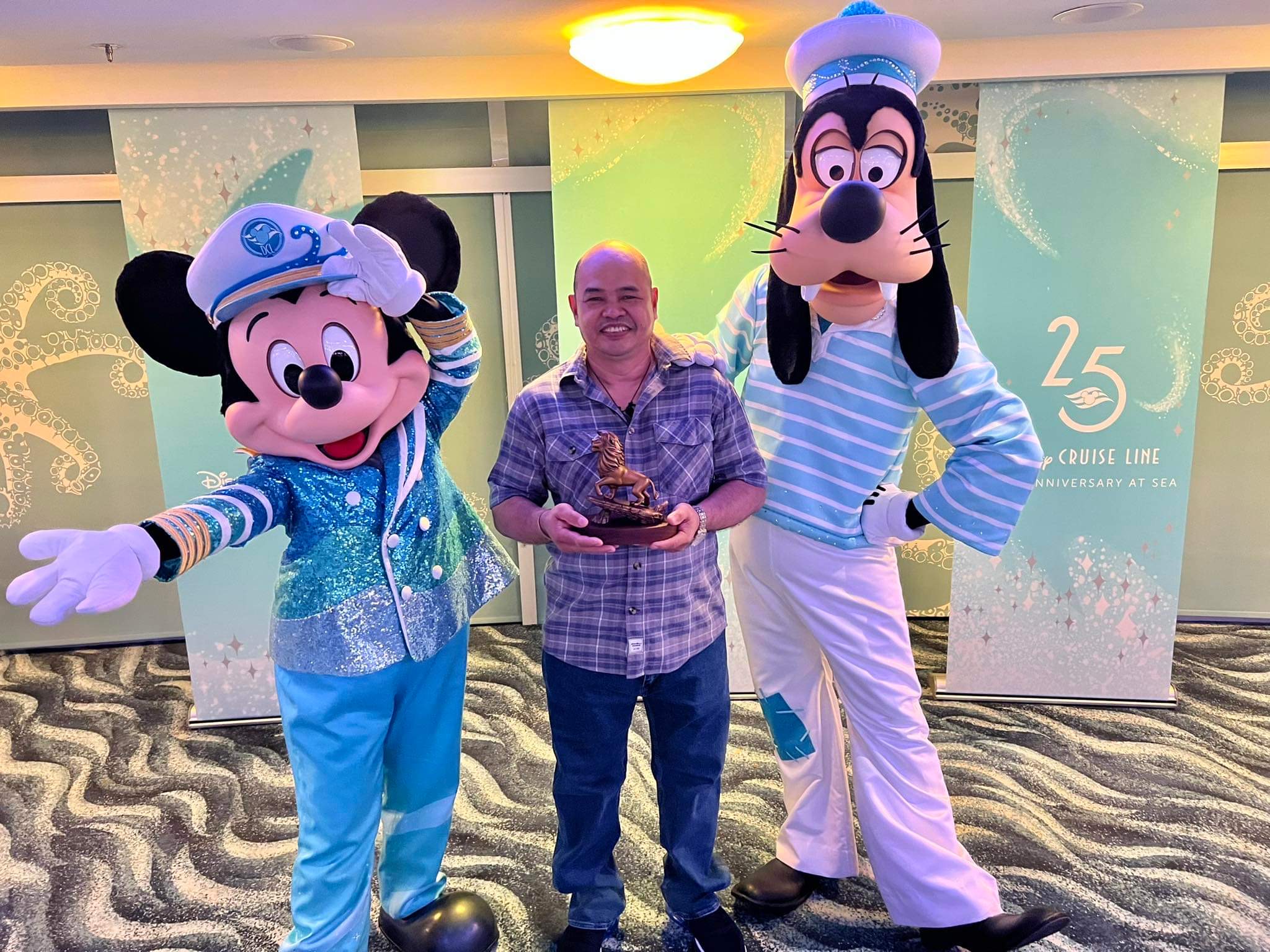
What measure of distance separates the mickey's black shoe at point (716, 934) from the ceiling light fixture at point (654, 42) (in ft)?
6.48

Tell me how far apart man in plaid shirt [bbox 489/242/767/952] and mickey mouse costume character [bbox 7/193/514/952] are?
189 mm

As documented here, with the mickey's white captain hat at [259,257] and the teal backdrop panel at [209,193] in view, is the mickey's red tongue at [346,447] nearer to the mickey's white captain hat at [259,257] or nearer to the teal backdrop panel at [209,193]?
the mickey's white captain hat at [259,257]

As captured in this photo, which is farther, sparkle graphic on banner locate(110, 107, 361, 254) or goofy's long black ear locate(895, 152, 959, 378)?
sparkle graphic on banner locate(110, 107, 361, 254)

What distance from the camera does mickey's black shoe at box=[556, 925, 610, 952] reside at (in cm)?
186

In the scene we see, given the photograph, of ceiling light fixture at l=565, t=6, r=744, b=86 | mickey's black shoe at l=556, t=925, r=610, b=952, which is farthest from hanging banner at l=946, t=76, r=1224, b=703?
mickey's black shoe at l=556, t=925, r=610, b=952

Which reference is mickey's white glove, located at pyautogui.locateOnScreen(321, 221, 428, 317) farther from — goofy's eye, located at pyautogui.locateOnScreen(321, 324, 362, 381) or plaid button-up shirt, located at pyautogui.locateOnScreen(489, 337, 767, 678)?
plaid button-up shirt, located at pyautogui.locateOnScreen(489, 337, 767, 678)

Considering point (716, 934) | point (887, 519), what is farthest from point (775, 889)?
point (887, 519)

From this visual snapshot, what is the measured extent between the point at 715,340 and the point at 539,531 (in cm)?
71

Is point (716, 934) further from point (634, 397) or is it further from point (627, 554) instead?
point (634, 397)

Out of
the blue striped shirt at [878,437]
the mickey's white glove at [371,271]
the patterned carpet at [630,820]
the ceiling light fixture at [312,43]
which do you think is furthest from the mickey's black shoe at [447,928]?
the ceiling light fixture at [312,43]

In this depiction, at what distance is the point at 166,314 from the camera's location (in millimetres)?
1656

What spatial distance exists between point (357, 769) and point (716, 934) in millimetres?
824

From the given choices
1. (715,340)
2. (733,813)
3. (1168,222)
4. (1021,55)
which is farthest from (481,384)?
(1168,222)

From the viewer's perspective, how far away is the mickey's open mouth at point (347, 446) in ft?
5.36
